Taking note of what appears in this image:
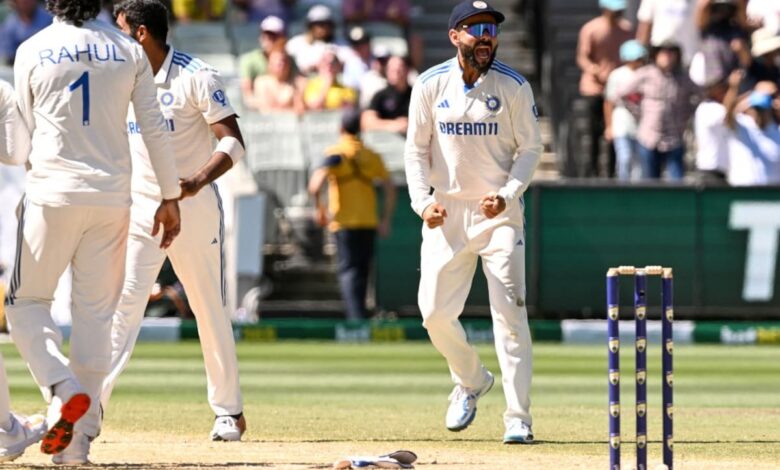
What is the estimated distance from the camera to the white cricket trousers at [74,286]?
7.11m

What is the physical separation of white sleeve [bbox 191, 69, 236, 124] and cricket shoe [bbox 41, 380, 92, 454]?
1.89m

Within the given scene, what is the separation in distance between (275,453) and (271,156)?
11057 mm

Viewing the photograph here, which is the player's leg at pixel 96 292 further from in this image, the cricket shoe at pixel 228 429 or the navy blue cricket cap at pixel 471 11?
the navy blue cricket cap at pixel 471 11

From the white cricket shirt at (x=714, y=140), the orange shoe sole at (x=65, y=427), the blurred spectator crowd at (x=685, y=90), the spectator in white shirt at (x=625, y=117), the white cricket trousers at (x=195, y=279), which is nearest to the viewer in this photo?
the orange shoe sole at (x=65, y=427)

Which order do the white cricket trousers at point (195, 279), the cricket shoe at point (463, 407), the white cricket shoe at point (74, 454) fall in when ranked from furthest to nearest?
1. the cricket shoe at point (463, 407)
2. the white cricket trousers at point (195, 279)
3. the white cricket shoe at point (74, 454)

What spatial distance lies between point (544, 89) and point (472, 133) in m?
12.5

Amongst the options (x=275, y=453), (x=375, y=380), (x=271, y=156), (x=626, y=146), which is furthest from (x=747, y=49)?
(x=275, y=453)

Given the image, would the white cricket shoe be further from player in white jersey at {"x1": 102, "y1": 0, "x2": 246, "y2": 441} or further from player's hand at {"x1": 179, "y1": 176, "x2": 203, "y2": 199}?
player's hand at {"x1": 179, "y1": 176, "x2": 203, "y2": 199}

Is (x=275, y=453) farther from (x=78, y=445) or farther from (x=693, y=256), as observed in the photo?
(x=693, y=256)

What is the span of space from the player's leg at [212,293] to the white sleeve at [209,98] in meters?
0.36

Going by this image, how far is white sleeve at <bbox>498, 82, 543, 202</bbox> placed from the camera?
28.8 feet

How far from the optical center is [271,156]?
18.9 m

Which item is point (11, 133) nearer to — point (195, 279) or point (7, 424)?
point (7, 424)

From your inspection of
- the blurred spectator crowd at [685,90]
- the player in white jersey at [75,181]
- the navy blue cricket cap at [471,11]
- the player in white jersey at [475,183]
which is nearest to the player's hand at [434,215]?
the player in white jersey at [475,183]
